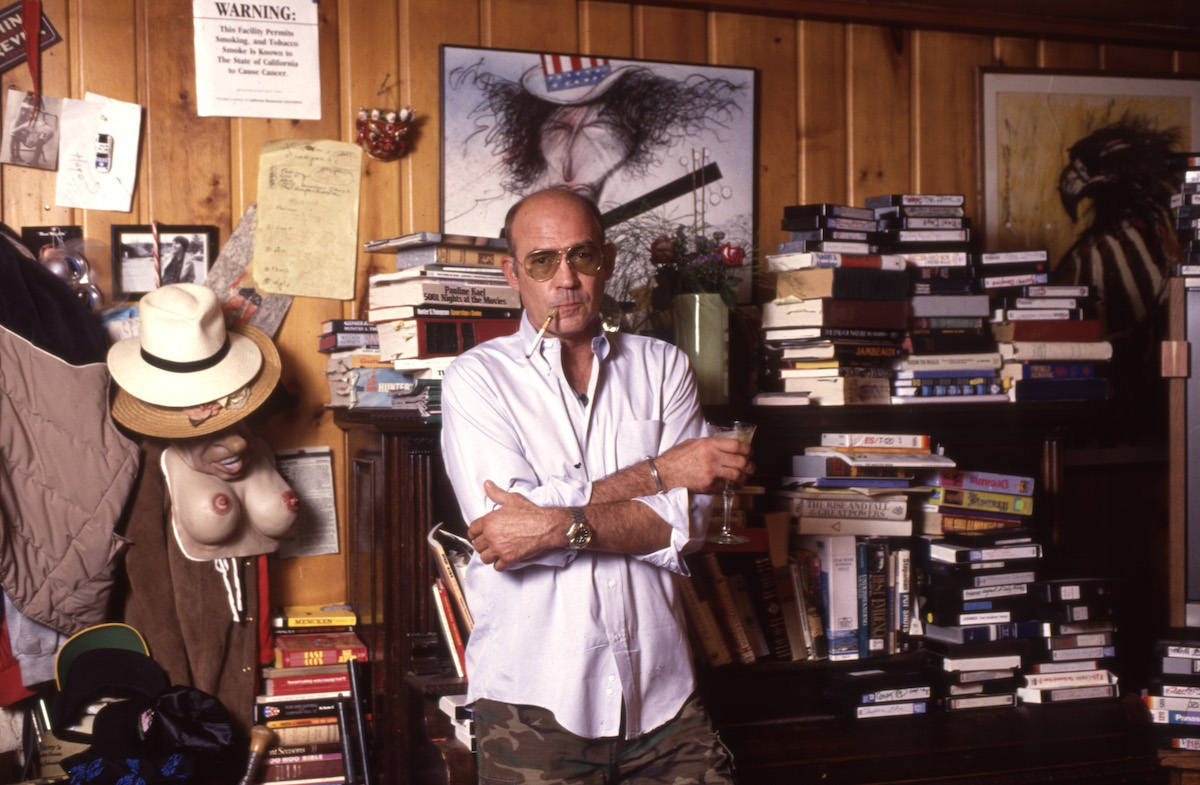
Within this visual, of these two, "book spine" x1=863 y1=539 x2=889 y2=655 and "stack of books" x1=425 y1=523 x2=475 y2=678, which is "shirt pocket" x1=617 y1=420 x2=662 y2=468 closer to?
"stack of books" x1=425 y1=523 x2=475 y2=678

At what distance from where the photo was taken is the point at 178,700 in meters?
2.32

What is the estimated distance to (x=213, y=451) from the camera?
242cm

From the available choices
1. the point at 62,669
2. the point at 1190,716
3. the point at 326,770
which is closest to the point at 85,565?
the point at 62,669

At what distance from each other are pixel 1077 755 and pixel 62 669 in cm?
256

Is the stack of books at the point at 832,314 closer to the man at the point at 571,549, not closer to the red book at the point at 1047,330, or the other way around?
the red book at the point at 1047,330

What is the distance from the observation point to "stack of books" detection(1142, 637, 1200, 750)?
8.36 ft

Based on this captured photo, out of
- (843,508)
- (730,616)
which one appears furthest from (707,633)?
(843,508)

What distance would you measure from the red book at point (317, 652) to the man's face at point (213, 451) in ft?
1.61

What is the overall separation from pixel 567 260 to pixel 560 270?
2 centimetres

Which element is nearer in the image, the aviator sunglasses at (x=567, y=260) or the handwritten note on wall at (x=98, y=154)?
the aviator sunglasses at (x=567, y=260)

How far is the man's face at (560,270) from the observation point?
73.4 inches

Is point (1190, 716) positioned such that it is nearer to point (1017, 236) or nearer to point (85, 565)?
point (1017, 236)

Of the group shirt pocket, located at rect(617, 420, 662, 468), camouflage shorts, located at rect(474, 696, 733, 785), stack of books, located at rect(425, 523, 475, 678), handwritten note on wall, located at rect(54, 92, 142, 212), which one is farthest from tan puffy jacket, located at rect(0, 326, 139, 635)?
shirt pocket, located at rect(617, 420, 662, 468)

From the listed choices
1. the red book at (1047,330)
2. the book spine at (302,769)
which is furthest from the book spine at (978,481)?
the book spine at (302,769)
